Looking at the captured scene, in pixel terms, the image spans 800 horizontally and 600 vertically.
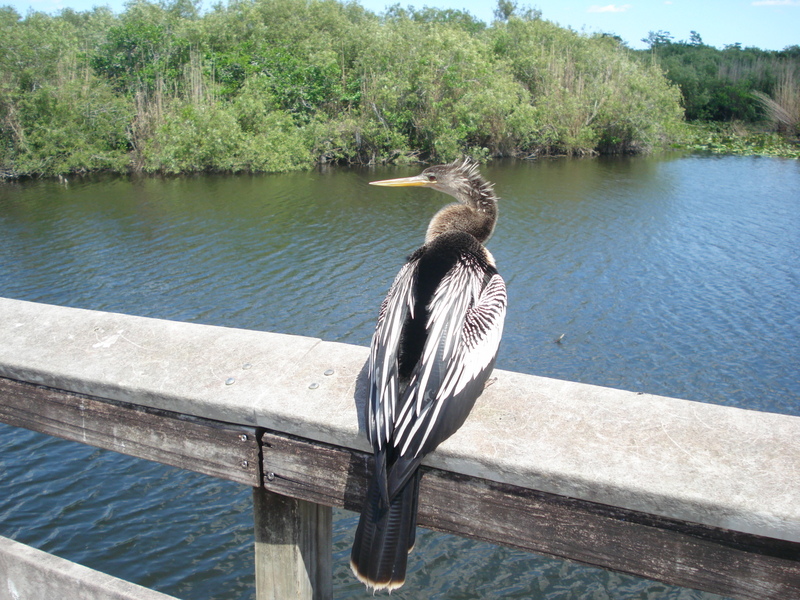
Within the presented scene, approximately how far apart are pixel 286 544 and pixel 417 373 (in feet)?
1.77

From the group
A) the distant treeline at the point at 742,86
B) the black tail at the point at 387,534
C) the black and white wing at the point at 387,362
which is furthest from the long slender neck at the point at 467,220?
the distant treeline at the point at 742,86

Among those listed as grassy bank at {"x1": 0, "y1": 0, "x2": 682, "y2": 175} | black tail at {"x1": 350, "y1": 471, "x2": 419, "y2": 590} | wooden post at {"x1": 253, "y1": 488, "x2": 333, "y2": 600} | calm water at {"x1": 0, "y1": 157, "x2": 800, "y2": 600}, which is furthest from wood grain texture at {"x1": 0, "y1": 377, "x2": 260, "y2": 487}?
grassy bank at {"x1": 0, "y1": 0, "x2": 682, "y2": 175}

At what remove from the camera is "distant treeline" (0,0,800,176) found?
24297 mm

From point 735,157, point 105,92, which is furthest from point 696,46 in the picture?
point 105,92

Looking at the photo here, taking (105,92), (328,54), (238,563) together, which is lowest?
(238,563)

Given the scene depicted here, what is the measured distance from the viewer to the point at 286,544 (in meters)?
1.70

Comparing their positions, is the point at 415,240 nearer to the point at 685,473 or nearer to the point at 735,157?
the point at 685,473

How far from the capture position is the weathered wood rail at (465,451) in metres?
1.30

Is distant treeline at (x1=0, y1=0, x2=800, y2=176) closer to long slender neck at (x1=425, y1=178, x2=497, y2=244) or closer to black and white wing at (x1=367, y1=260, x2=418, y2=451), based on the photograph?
long slender neck at (x1=425, y1=178, x2=497, y2=244)

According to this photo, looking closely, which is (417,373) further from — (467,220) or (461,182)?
(461,182)

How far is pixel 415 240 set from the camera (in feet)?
49.0

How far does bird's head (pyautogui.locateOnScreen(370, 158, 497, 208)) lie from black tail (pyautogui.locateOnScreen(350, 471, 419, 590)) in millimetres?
2306

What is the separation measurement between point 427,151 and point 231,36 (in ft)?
35.6

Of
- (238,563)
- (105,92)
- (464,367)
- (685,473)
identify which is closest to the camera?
(685,473)
